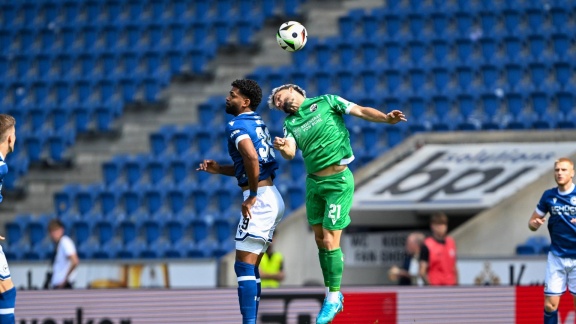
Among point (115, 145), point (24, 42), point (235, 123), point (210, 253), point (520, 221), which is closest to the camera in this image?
point (235, 123)

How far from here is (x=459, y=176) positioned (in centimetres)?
1435

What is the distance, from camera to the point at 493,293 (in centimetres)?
1012

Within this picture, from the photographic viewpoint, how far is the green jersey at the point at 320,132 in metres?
8.47

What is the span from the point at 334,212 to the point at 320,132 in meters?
0.64

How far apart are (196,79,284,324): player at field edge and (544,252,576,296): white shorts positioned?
274 centimetres

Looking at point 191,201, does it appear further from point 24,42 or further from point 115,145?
point 24,42

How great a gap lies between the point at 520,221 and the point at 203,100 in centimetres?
656

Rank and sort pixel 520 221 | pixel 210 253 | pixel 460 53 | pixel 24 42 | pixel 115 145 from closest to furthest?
pixel 520 221
pixel 210 253
pixel 460 53
pixel 115 145
pixel 24 42

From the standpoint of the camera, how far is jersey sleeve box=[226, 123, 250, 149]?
7.90 m

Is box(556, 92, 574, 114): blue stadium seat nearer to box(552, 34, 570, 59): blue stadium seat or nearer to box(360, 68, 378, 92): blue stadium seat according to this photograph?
box(552, 34, 570, 59): blue stadium seat

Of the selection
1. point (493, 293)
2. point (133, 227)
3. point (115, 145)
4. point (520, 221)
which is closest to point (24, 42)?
point (115, 145)

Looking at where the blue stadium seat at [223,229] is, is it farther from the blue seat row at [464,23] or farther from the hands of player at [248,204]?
the hands of player at [248,204]

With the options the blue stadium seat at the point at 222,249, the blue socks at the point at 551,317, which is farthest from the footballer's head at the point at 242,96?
the blue stadium seat at the point at 222,249

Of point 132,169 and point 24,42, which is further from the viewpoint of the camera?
point 24,42
